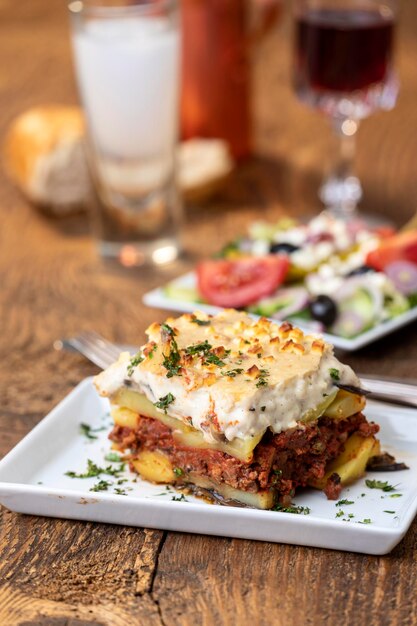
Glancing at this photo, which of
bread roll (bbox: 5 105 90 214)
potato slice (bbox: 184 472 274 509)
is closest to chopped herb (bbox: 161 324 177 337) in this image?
potato slice (bbox: 184 472 274 509)

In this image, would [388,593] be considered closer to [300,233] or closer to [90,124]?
[300,233]

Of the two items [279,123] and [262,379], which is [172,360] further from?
[279,123]

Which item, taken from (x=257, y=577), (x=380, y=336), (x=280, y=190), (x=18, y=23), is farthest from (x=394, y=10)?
(x=18, y=23)

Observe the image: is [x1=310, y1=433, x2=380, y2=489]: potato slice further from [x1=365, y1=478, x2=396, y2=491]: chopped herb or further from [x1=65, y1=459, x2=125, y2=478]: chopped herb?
[x1=65, y1=459, x2=125, y2=478]: chopped herb

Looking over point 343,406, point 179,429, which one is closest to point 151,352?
point 179,429

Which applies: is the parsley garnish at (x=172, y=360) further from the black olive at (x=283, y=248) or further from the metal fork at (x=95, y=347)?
the black olive at (x=283, y=248)
